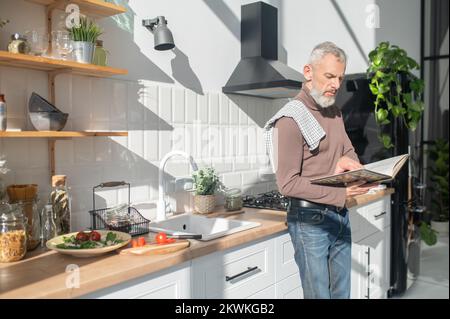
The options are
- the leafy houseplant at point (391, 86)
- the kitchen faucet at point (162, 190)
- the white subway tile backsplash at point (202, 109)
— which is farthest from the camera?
the leafy houseplant at point (391, 86)

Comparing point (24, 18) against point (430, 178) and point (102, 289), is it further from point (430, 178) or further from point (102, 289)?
point (430, 178)

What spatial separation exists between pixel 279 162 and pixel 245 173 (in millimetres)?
1270

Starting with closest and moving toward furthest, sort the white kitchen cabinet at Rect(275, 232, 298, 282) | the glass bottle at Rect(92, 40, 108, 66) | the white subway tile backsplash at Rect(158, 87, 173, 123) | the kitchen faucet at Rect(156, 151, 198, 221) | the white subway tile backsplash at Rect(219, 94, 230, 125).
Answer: the glass bottle at Rect(92, 40, 108, 66)
the white kitchen cabinet at Rect(275, 232, 298, 282)
the kitchen faucet at Rect(156, 151, 198, 221)
the white subway tile backsplash at Rect(158, 87, 173, 123)
the white subway tile backsplash at Rect(219, 94, 230, 125)

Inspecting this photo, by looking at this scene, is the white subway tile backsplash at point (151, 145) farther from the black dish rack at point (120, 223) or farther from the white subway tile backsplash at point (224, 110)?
the white subway tile backsplash at point (224, 110)

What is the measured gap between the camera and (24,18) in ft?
5.48

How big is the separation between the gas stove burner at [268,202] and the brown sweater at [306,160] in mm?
660

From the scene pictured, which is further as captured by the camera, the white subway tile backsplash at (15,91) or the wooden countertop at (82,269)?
the white subway tile backsplash at (15,91)

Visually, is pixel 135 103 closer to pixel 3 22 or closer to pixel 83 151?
pixel 83 151

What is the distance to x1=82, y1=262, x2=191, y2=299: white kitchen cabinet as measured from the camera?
129 cm

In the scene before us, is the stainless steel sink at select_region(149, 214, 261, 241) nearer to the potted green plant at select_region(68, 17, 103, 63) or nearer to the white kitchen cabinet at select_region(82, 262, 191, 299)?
the white kitchen cabinet at select_region(82, 262, 191, 299)

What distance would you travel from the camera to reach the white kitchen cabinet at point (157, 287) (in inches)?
50.6

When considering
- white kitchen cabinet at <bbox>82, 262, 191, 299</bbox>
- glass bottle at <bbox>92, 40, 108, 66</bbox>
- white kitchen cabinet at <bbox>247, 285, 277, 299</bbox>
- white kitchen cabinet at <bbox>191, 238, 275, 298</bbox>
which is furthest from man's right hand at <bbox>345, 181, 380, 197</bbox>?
glass bottle at <bbox>92, 40, 108, 66</bbox>

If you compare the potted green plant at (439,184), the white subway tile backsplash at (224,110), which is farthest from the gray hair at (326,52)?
the potted green plant at (439,184)
